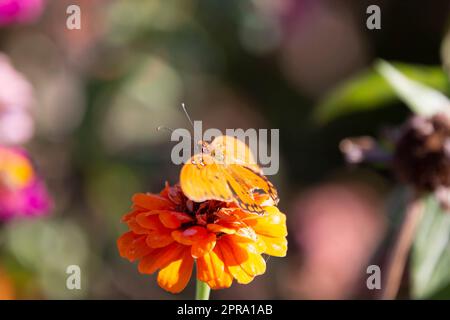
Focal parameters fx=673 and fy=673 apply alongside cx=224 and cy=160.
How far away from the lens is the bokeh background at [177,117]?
4.66 feet

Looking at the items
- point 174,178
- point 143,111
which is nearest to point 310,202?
point 174,178

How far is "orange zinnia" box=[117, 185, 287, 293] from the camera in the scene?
566mm

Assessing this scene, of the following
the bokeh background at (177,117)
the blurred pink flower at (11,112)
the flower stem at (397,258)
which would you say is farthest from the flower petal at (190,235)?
the bokeh background at (177,117)

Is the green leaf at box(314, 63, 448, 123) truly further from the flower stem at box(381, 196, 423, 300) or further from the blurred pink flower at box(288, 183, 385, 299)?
the blurred pink flower at box(288, 183, 385, 299)

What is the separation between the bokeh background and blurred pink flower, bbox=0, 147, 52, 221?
0.30m

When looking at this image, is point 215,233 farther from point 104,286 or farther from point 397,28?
point 397,28

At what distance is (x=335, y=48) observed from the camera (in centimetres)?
186

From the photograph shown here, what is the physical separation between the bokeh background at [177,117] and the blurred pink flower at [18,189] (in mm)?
303

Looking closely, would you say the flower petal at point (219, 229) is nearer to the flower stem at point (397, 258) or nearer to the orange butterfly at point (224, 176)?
the orange butterfly at point (224, 176)

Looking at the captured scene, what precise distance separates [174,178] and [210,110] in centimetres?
27

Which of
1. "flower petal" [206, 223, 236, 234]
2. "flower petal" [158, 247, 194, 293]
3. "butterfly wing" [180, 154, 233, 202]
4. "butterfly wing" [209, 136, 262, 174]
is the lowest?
"flower petal" [158, 247, 194, 293]

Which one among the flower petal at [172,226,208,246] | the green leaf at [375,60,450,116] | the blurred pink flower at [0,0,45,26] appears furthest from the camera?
the blurred pink flower at [0,0,45,26]

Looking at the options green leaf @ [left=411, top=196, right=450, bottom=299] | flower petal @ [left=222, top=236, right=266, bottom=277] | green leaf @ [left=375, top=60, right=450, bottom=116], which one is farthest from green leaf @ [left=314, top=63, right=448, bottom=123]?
flower petal @ [left=222, top=236, right=266, bottom=277]

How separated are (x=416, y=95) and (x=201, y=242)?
45 centimetres
